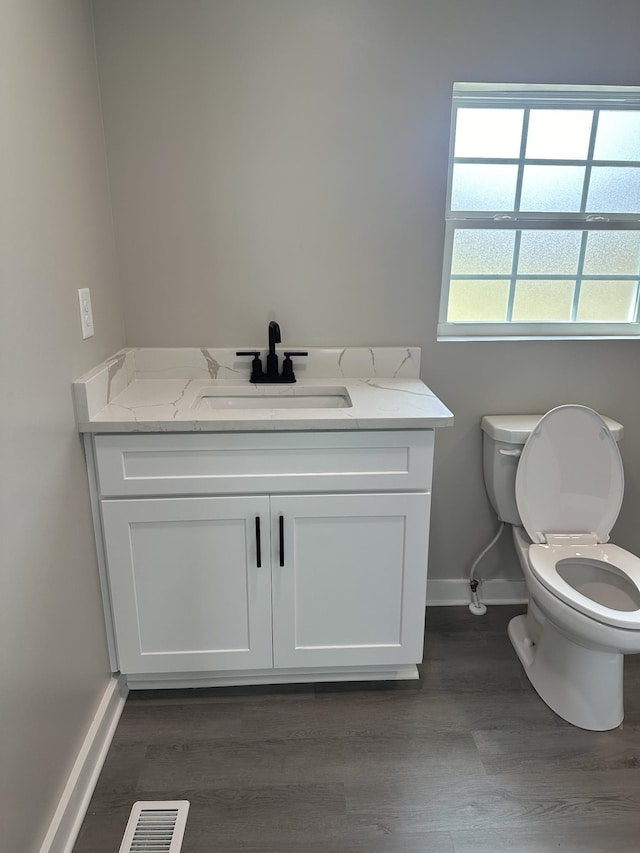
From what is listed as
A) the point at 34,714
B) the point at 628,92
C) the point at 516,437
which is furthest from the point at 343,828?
the point at 628,92

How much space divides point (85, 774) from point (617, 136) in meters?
2.61

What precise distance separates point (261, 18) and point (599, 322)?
1569mm

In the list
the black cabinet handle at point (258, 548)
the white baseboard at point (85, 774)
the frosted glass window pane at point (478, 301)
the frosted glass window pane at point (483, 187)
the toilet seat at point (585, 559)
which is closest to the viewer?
the white baseboard at point (85, 774)

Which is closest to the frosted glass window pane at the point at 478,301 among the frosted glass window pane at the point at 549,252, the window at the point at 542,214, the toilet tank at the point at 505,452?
the window at the point at 542,214

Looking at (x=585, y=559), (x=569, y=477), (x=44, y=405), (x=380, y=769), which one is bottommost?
(x=380, y=769)

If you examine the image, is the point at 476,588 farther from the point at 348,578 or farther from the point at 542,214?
the point at 542,214

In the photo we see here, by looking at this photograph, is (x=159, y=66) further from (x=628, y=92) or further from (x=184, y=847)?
(x=184, y=847)

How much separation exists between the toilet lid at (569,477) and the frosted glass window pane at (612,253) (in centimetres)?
61

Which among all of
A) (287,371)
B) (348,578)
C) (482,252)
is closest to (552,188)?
(482,252)

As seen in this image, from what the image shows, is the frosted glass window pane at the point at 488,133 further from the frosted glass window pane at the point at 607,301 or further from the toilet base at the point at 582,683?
the toilet base at the point at 582,683

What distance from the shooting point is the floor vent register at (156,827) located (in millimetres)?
1393

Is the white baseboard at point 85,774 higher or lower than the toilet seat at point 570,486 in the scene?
lower

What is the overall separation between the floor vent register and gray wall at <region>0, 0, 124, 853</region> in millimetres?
209

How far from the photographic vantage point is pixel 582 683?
5.80ft
